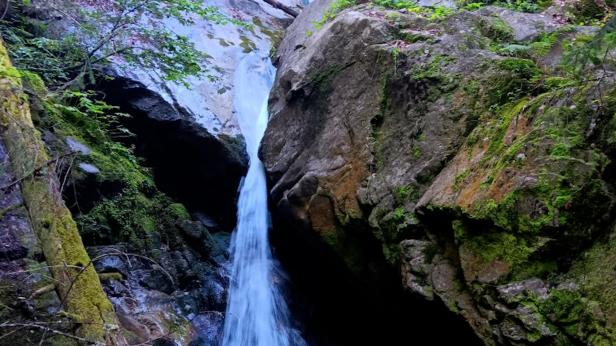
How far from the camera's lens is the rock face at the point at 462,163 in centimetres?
340

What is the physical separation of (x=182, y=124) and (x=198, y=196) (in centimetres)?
168

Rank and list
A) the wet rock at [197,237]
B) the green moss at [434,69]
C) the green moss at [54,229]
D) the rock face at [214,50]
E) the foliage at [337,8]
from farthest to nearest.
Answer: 1. the foliage at [337,8]
2. the rock face at [214,50]
3. the wet rock at [197,237]
4. the green moss at [434,69]
5. the green moss at [54,229]

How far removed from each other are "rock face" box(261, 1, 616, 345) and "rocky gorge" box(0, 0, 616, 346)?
21mm

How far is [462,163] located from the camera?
453 cm

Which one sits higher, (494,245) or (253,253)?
(494,245)

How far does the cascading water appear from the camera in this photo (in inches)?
272

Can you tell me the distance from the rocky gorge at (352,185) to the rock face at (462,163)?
2 cm

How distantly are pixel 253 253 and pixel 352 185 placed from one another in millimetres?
3300

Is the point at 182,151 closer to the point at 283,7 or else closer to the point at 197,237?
the point at 197,237

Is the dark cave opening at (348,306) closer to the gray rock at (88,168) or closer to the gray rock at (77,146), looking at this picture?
the gray rock at (88,168)

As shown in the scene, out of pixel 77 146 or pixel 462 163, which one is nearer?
pixel 462 163

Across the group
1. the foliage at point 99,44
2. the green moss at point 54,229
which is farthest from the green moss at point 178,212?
the green moss at point 54,229

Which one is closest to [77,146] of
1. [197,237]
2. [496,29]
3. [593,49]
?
[197,237]

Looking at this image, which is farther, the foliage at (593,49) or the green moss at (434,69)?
the green moss at (434,69)
